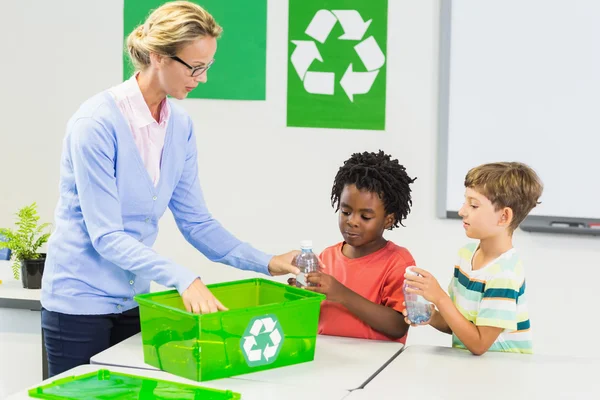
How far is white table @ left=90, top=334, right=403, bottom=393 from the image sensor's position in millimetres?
1976

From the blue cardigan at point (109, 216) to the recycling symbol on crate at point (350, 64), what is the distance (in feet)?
4.32

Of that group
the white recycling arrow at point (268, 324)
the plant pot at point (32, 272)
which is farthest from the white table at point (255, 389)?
the plant pot at point (32, 272)

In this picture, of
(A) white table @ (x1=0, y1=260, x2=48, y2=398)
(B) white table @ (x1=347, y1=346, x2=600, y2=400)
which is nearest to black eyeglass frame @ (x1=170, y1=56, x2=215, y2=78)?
(B) white table @ (x1=347, y1=346, x2=600, y2=400)

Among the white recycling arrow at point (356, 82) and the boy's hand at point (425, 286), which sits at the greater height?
the white recycling arrow at point (356, 82)

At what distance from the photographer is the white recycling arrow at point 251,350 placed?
6.53 ft

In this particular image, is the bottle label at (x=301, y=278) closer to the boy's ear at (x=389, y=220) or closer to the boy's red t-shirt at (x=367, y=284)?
the boy's red t-shirt at (x=367, y=284)

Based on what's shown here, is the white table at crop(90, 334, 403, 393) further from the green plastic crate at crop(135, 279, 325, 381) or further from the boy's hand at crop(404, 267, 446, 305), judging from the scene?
the boy's hand at crop(404, 267, 446, 305)

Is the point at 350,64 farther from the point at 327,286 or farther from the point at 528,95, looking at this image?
the point at 327,286

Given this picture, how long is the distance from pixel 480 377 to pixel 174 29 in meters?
1.13

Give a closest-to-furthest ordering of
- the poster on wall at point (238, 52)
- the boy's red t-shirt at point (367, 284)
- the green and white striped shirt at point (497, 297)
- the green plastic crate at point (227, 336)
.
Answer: the green plastic crate at point (227, 336) < the green and white striped shirt at point (497, 297) < the boy's red t-shirt at point (367, 284) < the poster on wall at point (238, 52)

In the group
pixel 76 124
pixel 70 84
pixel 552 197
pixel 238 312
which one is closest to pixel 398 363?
pixel 238 312

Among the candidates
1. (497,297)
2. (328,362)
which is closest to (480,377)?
(497,297)

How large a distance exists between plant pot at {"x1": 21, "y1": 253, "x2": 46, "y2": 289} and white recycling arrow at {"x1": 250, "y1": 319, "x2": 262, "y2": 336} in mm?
1486

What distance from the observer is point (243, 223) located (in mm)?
3852
